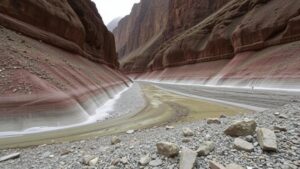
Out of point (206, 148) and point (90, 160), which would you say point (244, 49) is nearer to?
point (206, 148)

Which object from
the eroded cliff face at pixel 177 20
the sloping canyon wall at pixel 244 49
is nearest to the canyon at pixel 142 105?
the sloping canyon wall at pixel 244 49

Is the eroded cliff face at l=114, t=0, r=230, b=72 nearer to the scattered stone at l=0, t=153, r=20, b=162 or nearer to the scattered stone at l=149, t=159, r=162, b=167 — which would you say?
the scattered stone at l=0, t=153, r=20, b=162

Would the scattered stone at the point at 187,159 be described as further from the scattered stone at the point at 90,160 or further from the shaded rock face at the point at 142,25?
the shaded rock face at the point at 142,25

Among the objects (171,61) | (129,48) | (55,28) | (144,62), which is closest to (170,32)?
(144,62)

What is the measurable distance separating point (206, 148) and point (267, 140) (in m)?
1.36

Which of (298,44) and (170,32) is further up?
(170,32)

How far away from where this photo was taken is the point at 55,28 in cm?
2562

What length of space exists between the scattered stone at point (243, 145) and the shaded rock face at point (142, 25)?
11391cm

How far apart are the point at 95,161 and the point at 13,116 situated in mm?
7193

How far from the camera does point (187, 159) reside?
5.44 metres

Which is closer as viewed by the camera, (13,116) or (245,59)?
(13,116)

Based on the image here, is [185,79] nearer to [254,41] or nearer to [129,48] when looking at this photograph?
[254,41]

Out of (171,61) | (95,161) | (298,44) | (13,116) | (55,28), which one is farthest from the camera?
(171,61)

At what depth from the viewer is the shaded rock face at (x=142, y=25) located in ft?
428
